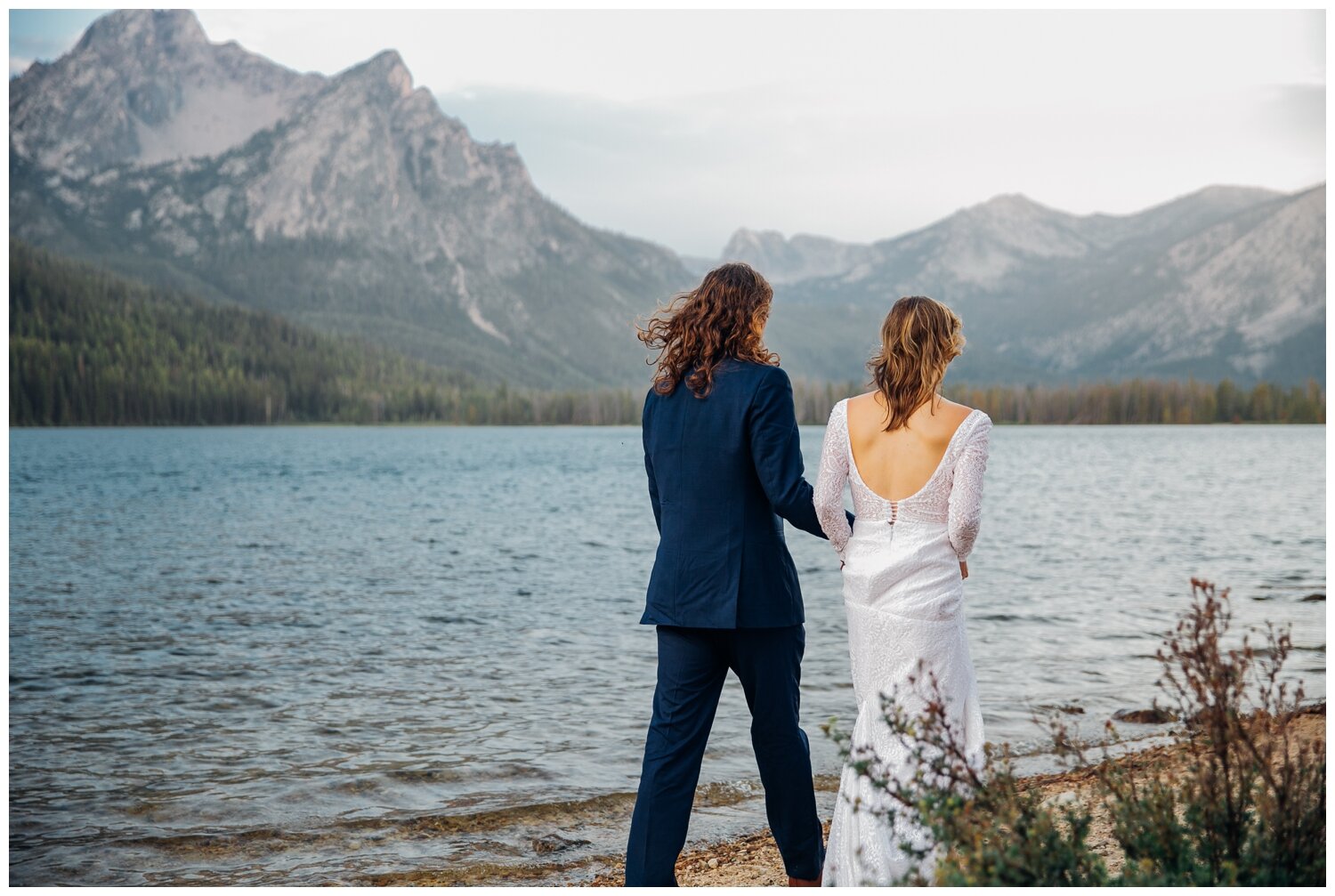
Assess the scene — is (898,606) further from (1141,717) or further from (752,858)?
(1141,717)

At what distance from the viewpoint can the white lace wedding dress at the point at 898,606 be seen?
15.8 feet

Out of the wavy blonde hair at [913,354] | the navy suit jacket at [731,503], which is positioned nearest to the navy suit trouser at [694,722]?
the navy suit jacket at [731,503]

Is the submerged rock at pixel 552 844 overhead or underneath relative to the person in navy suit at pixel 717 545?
underneath

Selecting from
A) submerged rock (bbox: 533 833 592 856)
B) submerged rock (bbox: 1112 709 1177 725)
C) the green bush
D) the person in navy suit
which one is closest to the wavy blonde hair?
the person in navy suit

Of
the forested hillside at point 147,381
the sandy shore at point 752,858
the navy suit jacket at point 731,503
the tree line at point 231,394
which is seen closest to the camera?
the navy suit jacket at point 731,503

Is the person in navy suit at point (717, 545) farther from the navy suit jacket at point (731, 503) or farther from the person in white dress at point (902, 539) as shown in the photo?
the person in white dress at point (902, 539)

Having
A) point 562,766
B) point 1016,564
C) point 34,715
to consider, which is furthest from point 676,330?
point 1016,564

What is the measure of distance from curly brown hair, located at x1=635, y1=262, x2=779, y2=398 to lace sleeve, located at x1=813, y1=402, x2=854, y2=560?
0.41 m

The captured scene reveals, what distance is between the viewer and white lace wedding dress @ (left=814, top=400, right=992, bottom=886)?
482cm

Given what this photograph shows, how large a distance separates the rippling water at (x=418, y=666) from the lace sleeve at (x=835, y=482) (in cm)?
381

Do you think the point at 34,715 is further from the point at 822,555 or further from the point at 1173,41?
the point at 822,555

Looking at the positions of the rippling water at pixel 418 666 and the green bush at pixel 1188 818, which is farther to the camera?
the rippling water at pixel 418 666

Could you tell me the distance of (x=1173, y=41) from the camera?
22.6 ft

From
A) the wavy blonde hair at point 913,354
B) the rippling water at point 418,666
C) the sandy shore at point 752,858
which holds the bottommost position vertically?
the rippling water at point 418,666
